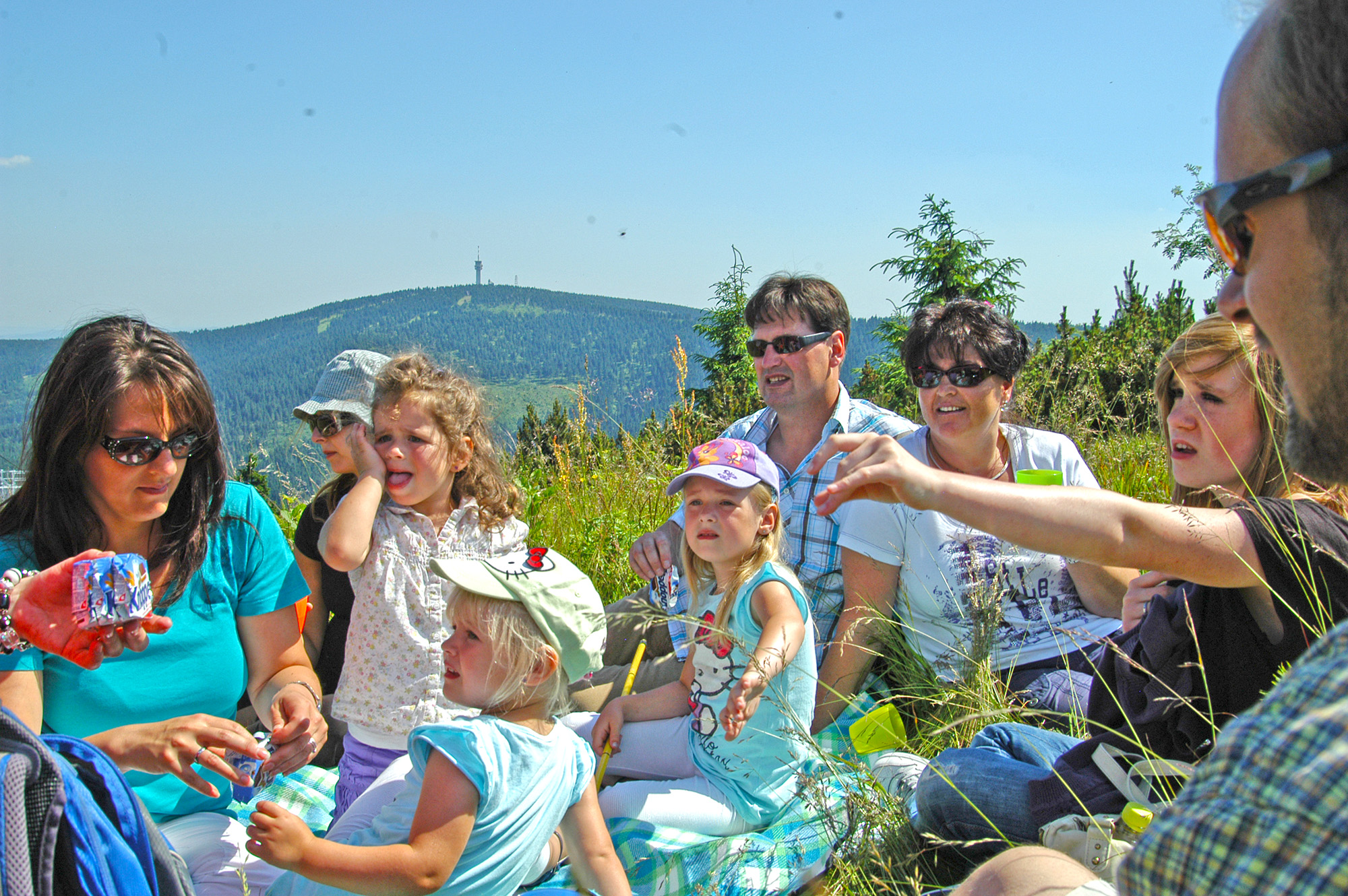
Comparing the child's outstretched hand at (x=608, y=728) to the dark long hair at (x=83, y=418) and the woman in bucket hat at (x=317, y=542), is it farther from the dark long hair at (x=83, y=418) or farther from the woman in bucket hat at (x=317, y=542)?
the dark long hair at (x=83, y=418)

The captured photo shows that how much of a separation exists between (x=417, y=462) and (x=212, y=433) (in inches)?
34.6

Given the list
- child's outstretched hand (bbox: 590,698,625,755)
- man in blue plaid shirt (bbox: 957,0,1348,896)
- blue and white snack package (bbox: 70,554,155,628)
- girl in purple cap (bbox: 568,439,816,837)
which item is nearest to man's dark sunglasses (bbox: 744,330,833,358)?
girl in purple cap (bbox: 568,439,816,837)

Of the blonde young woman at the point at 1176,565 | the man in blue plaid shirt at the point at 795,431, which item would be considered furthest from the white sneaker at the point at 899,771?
the man in blue plaid shirt at the point at 795,431

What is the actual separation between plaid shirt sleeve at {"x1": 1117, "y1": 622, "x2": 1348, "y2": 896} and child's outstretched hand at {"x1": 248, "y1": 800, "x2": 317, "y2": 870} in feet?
5.49

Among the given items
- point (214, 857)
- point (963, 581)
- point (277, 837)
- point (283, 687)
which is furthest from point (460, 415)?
point (963, 581)

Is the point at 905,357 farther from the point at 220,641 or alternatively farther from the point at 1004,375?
the point at 220,641

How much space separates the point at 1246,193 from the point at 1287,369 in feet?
0.70

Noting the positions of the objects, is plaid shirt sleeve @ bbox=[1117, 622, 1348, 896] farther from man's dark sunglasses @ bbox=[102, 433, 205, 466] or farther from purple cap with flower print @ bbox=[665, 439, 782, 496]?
man's dark sunglasses @ bbox=[102, 433, 205, 466]

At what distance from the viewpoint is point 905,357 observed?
12.3ft

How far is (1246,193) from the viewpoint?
3.40 ft

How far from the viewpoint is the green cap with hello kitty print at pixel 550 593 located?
224 centimetres

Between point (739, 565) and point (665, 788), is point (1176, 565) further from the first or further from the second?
point (665, 788)

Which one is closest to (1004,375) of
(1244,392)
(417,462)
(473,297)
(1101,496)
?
(1244,392)

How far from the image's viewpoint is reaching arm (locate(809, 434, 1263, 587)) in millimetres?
1654
